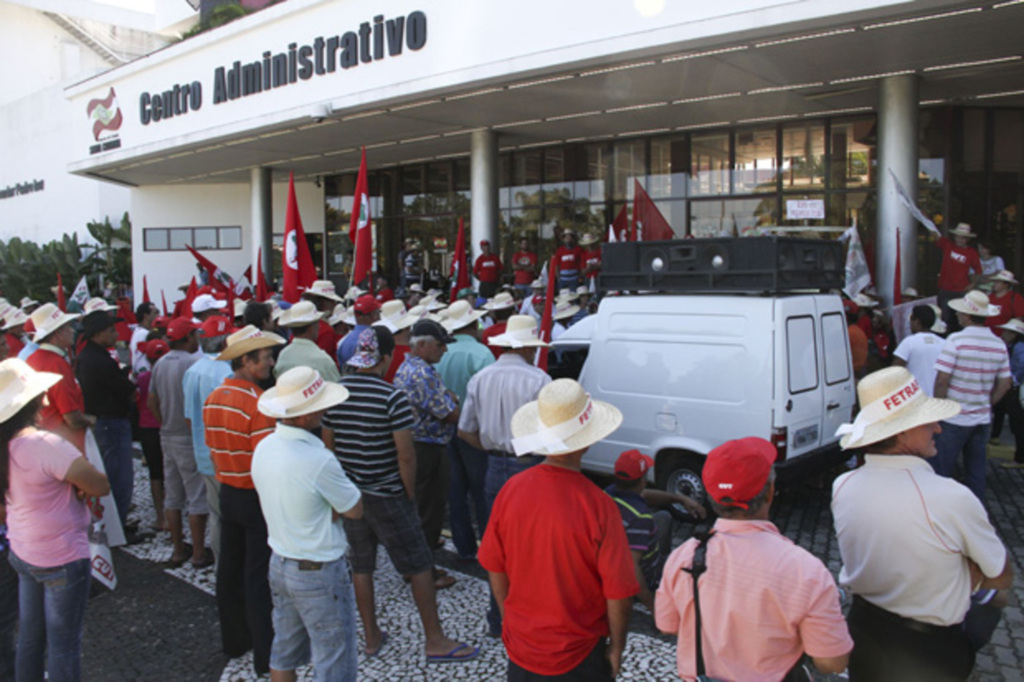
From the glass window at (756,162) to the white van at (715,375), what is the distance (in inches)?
377

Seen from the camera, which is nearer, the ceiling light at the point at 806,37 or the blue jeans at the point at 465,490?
the blue jeans at the point at 465,490

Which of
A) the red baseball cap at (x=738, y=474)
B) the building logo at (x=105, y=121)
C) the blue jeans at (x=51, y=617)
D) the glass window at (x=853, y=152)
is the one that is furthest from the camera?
the building logo at (x=105, y=121)

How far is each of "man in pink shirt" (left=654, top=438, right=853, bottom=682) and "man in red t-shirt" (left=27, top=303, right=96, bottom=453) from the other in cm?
392

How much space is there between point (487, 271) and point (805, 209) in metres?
6.34

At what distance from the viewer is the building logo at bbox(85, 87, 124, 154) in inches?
800

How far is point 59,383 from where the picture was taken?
5305mm

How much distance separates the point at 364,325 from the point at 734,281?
3296 mm

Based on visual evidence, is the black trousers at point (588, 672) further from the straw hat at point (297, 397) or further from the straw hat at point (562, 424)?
the straw hat at point (297, 397)

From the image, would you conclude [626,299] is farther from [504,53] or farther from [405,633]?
[504,53]

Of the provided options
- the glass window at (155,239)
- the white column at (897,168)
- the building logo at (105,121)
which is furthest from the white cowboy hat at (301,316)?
the glass window at (155,239)

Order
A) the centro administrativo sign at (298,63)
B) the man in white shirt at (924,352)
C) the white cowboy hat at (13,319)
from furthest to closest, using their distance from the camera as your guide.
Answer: the centro administrativo sign at (298,63), the white cowboy hat at (13,319), the man in white shirt at (924,352)

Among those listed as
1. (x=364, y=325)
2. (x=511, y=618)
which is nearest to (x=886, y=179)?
(x=364, y=325)

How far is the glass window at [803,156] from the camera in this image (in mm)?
15203

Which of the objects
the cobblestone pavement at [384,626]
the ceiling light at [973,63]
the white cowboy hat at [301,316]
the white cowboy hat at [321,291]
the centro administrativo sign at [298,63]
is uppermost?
the centro administrativo sign at [298,63]
